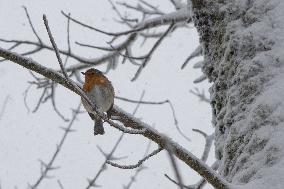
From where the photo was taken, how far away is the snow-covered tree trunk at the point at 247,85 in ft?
4.29

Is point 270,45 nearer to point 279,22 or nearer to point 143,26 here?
point 279,22

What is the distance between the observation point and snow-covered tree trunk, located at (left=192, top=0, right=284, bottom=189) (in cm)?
131

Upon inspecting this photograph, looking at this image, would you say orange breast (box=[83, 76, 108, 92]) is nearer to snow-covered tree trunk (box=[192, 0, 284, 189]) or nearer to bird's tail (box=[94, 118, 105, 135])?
bird's tail (box=[94, 118, 105, 135])

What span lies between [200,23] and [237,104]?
553 millimetres

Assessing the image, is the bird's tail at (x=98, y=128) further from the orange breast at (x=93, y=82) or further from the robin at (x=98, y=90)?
the orange breast at (x=93, y=82)

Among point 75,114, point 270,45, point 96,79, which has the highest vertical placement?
point 75,114

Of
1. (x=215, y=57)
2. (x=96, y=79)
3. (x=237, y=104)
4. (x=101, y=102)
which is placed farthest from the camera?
(x=96, y=79)

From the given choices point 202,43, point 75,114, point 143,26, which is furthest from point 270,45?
point 75,114

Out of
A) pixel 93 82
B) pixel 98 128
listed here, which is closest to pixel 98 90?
pixel 93 82

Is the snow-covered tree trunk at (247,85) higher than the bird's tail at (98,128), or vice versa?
the bird's tail at (98,128)

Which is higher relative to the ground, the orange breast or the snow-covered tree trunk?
the orange breast

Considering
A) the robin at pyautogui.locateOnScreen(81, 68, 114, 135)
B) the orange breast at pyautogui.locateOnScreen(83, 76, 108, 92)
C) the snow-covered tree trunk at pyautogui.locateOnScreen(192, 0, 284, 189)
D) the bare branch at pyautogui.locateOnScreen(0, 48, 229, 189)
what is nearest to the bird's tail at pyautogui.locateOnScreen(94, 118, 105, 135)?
the robin at pyautogui.locateOnScreen(81, 68, 114, 135)

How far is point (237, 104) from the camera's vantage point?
1576 mm

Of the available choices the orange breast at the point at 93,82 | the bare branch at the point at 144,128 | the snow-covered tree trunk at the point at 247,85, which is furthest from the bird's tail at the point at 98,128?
the snow-covered tree trunk at the point at 247,85
